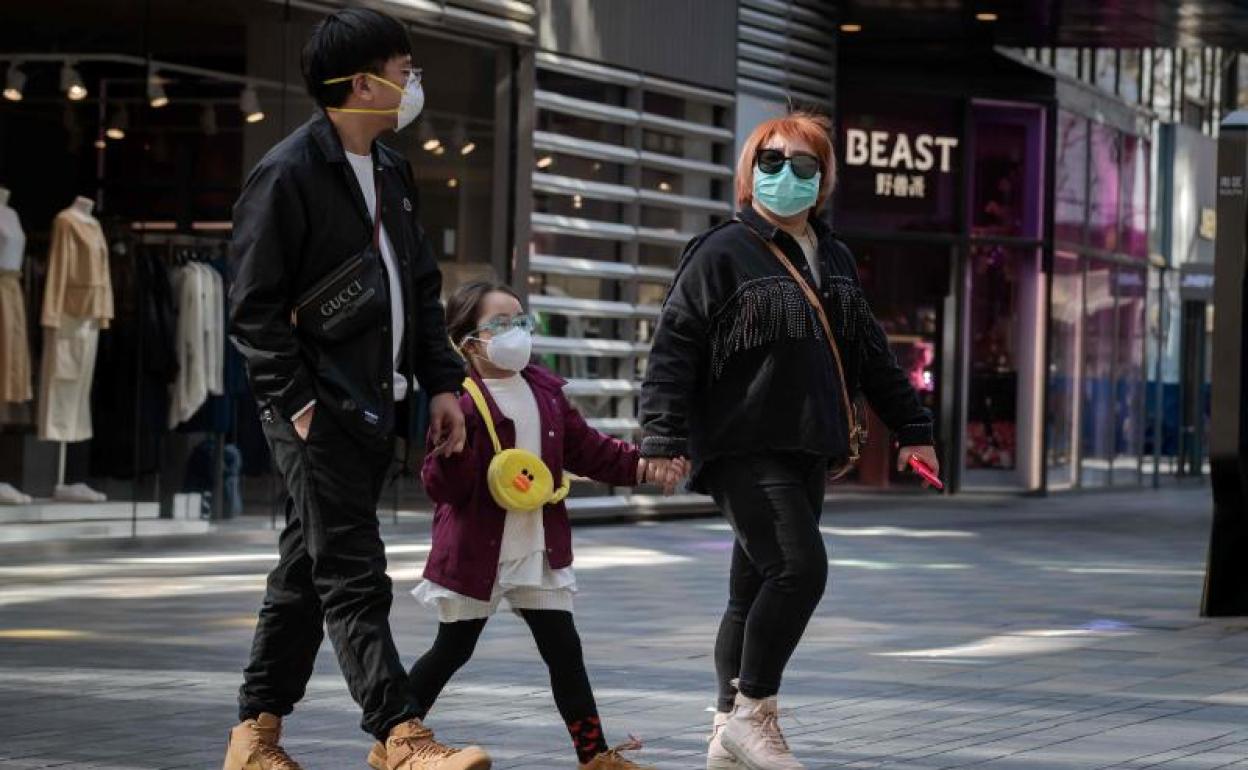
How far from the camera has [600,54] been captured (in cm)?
1927

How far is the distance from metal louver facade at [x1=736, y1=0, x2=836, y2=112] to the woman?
1412cm

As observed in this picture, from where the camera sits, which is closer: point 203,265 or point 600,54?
point 203,265

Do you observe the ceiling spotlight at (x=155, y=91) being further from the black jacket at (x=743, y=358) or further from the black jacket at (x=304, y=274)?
the black jacket at (x=304, y=274)

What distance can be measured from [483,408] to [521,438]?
0.43 feet

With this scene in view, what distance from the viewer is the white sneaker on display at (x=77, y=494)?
15.2 meters

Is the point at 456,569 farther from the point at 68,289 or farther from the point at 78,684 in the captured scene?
the point at 68,289

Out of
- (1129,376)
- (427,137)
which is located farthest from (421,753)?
(1129,376)

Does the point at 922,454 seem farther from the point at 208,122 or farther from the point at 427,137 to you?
the point at 427,137

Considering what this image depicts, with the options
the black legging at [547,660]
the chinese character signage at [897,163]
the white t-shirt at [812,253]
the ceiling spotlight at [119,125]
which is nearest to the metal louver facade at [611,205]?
the ceiling spotlight at [119,125]

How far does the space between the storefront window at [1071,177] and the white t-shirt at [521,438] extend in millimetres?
21448

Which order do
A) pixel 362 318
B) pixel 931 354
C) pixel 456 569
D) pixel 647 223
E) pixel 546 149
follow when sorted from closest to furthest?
1. pixel 362 318
2. pixel 456 569
3. pixel 546 149
4. pixel 647 223
5. pixel 931 354

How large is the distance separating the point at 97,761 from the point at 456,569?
1.13 meters

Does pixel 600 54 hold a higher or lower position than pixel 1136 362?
higher

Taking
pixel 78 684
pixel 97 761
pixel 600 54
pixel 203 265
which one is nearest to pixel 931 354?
pixel 600 54
